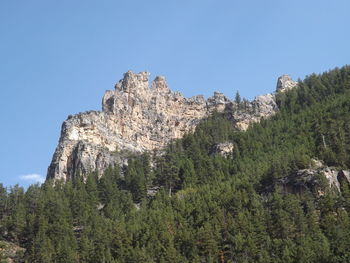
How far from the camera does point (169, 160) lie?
464ft

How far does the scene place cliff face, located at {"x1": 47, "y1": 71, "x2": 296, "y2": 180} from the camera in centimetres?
15538

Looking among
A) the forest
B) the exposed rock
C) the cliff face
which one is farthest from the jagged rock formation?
the cliff face

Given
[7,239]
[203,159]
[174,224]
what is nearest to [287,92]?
[203,159]

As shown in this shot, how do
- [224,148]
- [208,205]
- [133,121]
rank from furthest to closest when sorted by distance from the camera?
[133,121], [224,148], [208,205]

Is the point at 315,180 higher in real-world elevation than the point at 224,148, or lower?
lower

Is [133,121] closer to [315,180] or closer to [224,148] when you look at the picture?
[224,148]

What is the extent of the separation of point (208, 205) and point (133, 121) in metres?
81.1

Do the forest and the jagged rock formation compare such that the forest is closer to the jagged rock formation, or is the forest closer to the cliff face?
the jagged rock formation

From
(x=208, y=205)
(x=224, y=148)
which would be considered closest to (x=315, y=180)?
(x=208, y=205)

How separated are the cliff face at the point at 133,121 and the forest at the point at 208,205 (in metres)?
12.7

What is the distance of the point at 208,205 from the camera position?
101 meters

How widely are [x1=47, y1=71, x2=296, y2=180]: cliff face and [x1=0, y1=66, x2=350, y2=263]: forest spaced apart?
41.5ft

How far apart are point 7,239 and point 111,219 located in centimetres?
2034

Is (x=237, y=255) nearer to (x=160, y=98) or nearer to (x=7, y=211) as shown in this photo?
(x=7, y=211)
